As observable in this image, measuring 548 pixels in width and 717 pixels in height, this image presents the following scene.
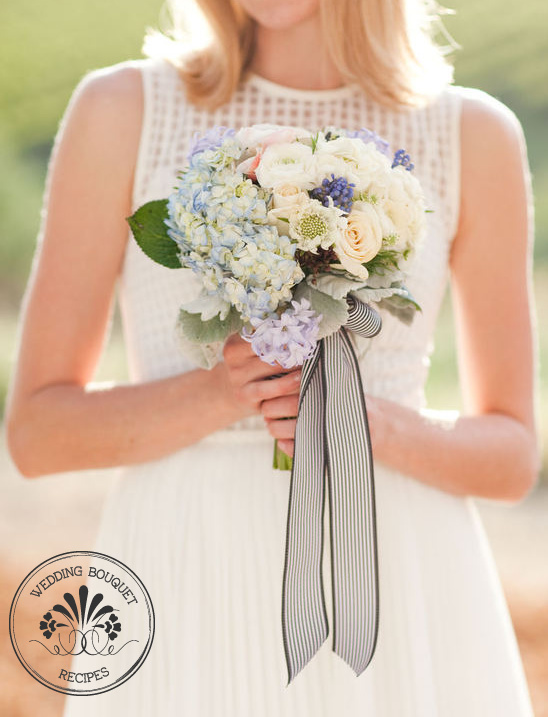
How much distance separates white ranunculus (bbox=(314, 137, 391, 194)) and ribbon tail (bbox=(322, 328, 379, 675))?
0.32 metres

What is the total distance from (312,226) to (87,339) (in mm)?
757

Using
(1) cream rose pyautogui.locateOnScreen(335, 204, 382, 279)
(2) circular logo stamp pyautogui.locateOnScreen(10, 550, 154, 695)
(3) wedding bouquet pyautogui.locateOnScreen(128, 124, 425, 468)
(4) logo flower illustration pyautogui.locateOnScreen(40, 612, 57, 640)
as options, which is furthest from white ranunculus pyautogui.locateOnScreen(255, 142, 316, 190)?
(4) logo flower illustration pyautogui.locateOnScreen(40, 612, 57, 640)

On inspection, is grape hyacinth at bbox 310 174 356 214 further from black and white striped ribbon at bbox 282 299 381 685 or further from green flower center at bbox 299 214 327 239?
black and white striped ribbon at bbox 282 299 381 685

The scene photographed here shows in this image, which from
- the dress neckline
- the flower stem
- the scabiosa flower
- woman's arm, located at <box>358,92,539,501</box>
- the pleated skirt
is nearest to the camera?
the scabiosa flower

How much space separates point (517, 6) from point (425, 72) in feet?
40.3

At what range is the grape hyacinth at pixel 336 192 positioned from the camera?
1.68 m

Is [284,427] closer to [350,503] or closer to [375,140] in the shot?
[350,503]

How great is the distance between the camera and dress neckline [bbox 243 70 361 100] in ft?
7.91

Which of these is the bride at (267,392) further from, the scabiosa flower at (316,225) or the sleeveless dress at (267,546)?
the scabiosa flower at (316,225)

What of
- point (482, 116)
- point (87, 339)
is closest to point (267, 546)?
point (87, 339)

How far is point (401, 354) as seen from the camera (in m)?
2.32

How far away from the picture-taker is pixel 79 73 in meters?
14.6

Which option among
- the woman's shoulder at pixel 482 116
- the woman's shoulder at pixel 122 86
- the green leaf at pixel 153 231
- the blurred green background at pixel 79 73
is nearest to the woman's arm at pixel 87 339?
the woman's shoulder at pixel 122 86

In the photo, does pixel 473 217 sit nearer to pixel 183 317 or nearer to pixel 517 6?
pixel 183 317
